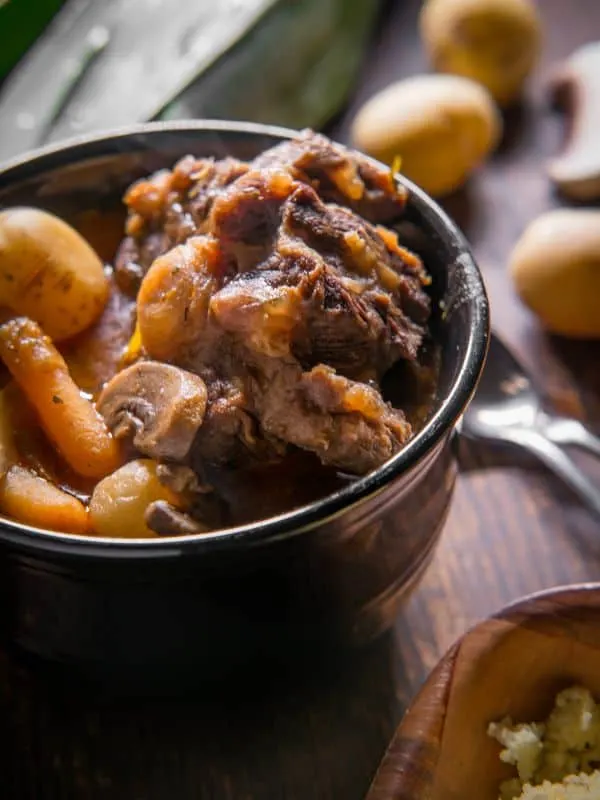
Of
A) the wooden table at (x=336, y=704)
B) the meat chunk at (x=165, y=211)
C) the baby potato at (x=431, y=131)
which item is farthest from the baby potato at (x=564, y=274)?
the meat chunk at (x=165, y=211)

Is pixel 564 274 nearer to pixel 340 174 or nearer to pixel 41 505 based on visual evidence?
pixel 340 174

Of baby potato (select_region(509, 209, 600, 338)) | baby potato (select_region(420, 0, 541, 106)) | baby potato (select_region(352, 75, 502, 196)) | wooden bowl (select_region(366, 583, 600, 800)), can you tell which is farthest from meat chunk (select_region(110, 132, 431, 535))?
baby potato (select_region(420, 0, 541, 106))

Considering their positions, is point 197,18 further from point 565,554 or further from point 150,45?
point 565,554

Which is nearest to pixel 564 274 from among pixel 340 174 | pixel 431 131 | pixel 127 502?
pixel 431 131

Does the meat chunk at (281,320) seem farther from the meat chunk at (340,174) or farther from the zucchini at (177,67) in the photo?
the zucchini at (177,67)

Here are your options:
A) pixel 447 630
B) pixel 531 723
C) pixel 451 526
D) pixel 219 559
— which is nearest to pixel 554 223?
pixel 451 526

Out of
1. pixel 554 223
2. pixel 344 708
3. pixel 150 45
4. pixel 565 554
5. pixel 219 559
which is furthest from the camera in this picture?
pixel 150 45

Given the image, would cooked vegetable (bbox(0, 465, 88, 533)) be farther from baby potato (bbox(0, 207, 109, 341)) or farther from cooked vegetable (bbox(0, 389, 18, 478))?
baby potato (bbox(0, 207, 109, 341))
